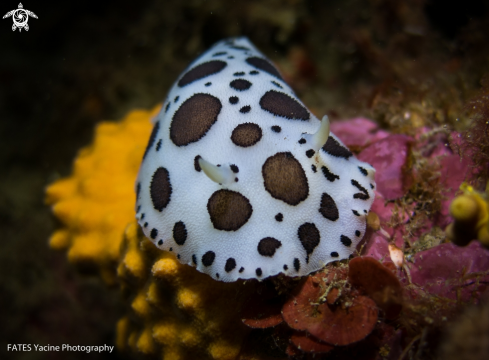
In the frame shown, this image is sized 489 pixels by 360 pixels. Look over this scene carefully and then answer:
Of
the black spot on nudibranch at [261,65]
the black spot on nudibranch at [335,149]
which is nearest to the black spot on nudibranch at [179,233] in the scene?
the black spot on nudibranch at [335,149]

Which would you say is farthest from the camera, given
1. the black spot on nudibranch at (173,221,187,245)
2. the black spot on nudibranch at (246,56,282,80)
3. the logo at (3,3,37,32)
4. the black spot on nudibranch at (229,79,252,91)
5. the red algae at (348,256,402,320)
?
the logo at (3,3,37,32)

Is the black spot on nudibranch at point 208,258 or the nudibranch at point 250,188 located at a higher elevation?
the nudibranch at point 250,188

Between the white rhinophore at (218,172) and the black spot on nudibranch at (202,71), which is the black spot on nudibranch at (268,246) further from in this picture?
the black spot on nudibranch at (202,71)

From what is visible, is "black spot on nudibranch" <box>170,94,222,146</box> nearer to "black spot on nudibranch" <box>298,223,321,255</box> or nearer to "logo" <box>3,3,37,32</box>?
"black spot on nudibranch" <box>298,223,321,255</box>

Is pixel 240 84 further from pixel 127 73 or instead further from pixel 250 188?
pixel 127 73

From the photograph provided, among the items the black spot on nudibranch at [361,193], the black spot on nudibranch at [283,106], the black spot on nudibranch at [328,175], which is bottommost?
the black spot on nudibranch at [361,193]

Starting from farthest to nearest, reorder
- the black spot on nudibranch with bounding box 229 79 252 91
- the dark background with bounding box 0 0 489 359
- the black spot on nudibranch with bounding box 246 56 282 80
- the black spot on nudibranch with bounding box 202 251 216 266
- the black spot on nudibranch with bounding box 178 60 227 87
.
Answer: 1. the dark background with bounding box 0 0 489 359
2. the black spot on nudibranch with bounding box 246 56 282 80
3. the black spot on nudibranch with bounding box 178 60 227 87
4. the black spot on nudibranch with bounding box 229 79 252 91
5. the black spot on nudibranch with bounding box 202 251 216 266

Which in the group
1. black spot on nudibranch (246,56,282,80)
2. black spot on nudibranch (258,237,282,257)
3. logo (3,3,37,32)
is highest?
logo (3,3,37,32)

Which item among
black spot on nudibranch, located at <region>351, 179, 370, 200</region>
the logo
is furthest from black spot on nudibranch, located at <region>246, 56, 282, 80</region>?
the logo
